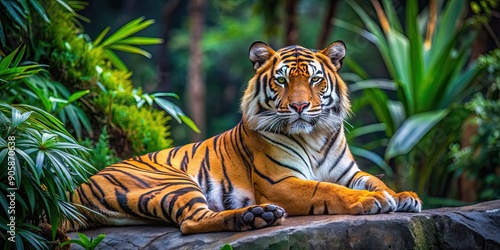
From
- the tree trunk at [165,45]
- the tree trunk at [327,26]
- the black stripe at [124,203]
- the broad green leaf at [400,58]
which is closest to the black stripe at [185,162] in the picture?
the black stripe at [124,203]

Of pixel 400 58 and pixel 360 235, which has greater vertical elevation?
pixel 400 58

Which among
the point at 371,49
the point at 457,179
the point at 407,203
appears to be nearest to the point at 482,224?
the point at 407,203

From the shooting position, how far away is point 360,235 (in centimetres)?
405

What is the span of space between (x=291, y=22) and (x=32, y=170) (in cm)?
832

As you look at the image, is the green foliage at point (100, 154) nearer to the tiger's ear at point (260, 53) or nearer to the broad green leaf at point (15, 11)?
the broad green leaf at point (15, 11)

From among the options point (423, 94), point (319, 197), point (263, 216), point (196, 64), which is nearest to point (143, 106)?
point (319, 197)

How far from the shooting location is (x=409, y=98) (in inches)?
398

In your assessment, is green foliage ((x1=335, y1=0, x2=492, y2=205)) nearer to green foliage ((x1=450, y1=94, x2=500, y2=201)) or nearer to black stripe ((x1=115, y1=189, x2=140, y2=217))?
green foliage ((x1=450, y1=94, x2=500, y2=201))

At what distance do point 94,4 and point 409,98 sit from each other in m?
17.7

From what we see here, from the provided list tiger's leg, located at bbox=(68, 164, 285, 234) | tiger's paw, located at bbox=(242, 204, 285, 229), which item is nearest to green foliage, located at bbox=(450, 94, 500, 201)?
tiger's leg, located at bbox=(68, 164, 285, 234)

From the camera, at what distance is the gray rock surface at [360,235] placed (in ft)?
13.1

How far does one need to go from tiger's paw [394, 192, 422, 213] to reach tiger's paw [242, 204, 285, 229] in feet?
2.26

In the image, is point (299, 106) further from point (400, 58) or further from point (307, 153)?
point (400, 58)

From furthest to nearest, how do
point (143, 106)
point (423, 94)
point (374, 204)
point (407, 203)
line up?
point (423, 94)
point (143, 106)
point (407, 203)
point (374, 204)
